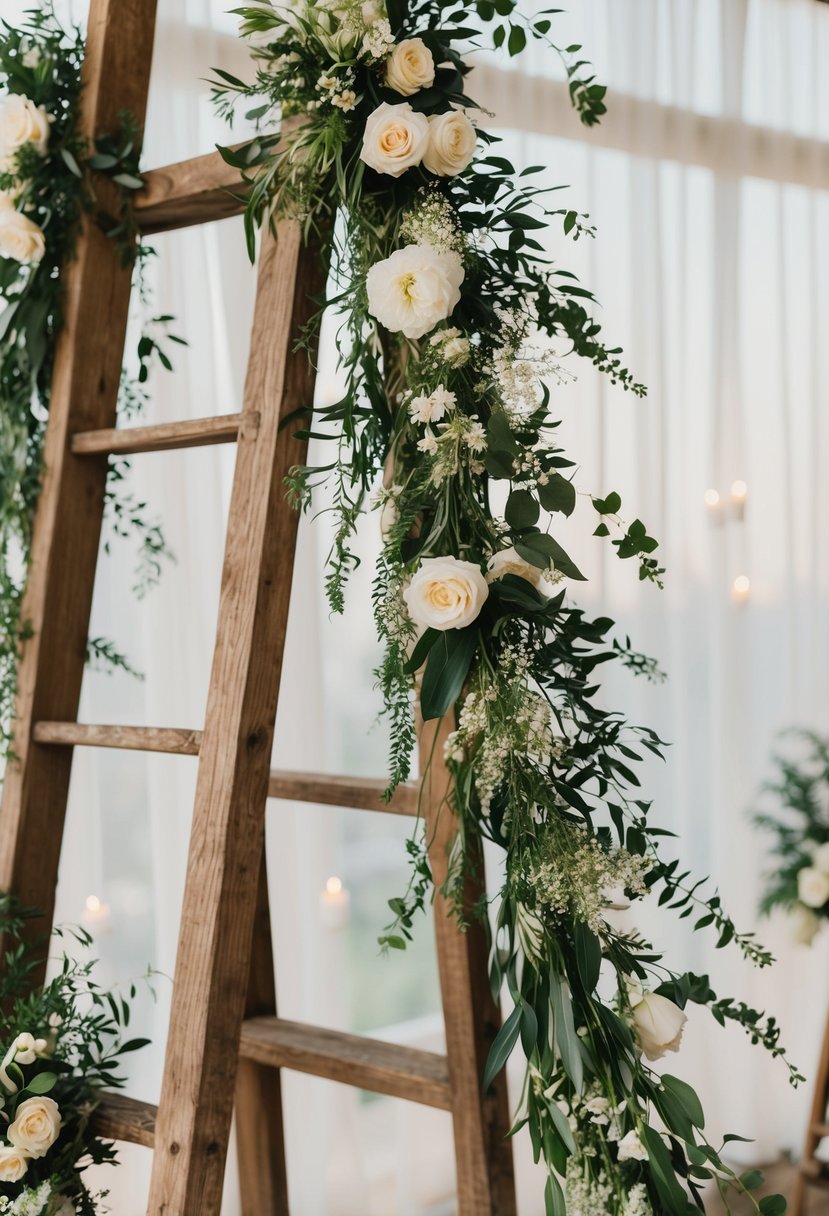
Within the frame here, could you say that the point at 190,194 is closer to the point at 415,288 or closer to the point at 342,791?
the point at 415,288

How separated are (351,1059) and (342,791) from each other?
0.35 meters

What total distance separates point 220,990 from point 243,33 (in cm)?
101

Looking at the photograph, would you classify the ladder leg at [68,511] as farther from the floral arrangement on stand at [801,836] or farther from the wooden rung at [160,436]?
the floral arrangement on stand at [801,836]

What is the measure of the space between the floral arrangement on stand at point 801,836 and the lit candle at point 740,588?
1.35 feet

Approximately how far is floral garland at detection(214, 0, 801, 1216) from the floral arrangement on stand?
1.78 m

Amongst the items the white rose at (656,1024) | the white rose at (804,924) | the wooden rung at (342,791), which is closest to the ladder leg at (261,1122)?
the wooden rung at (342,791)

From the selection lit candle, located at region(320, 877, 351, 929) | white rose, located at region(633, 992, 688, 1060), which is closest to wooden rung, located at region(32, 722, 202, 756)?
white rose, located at region(633, 992, 688, 1060)

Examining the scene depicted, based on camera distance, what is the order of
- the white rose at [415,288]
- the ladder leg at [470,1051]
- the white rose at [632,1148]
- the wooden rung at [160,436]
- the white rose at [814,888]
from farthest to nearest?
the white rose at [814,888], the ladder leg at [470,1051], the wooden rung at [160,436], the white rose at [415,288], the white rose at [632,1148]

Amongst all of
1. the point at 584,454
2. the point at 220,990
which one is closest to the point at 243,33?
the point at 220,990

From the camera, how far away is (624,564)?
115 inches

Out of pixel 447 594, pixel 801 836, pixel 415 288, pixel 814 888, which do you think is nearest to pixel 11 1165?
pixel 447 594

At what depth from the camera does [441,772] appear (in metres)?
1.47

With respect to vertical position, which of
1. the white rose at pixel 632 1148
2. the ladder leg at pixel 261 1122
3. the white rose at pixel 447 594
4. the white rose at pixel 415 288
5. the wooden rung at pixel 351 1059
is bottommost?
the ladder leg at pixel 261 1122

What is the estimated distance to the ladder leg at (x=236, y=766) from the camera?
1.25m
